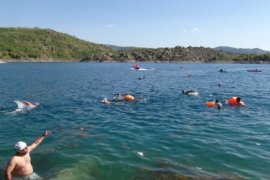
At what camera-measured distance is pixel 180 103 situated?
35.6 metres

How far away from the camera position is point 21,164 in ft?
44.1

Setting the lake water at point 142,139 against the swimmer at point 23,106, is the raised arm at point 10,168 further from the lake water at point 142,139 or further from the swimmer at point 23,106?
the swimmer at point 23,106

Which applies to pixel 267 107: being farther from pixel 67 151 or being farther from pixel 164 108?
pixel 67 151

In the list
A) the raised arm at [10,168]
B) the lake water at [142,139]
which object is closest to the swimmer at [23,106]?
the lake water at [142,139]

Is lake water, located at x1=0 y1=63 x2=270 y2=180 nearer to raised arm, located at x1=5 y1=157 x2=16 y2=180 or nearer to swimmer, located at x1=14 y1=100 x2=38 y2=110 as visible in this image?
swimmer, located at x1=14 y1=100 x2=38 y2=110

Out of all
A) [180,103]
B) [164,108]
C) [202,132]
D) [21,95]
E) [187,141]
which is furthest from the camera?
[21,95]

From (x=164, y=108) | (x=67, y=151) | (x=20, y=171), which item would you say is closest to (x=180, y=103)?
(x=164, y=108)

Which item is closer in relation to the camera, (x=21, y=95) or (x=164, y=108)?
(x=164, y=108)

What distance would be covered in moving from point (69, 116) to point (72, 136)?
6.85 metres

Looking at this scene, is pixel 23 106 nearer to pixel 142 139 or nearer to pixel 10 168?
pixel 142 139

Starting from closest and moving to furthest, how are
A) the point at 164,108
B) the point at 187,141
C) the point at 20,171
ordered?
the point at 20,171
the point at 187,141
the point at 164,108

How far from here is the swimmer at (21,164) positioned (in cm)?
1295

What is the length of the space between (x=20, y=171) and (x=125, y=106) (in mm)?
20154

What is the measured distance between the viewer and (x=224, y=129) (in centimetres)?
2383
